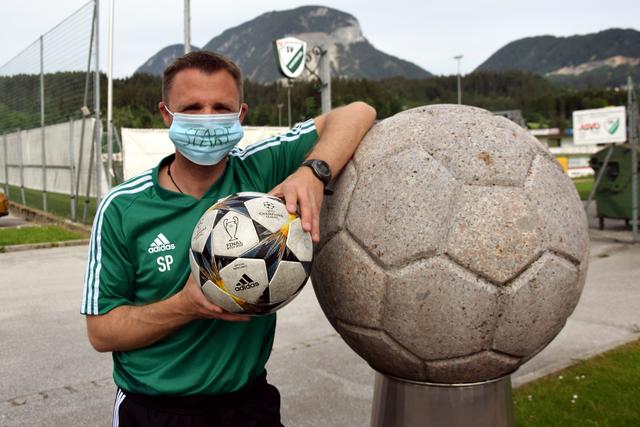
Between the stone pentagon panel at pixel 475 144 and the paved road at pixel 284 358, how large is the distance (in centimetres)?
228

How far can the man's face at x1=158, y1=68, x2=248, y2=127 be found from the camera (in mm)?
2041

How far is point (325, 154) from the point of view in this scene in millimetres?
2211

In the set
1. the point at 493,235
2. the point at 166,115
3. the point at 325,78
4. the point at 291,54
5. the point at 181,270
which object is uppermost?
the point at 291,54

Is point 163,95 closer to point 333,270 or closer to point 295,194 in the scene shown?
point 295,194

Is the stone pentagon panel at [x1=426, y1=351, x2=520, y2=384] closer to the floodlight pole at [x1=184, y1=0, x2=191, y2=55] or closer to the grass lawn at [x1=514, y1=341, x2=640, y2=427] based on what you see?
the grass lawn at [x1=514, y1=341, x2=640, y2=427]

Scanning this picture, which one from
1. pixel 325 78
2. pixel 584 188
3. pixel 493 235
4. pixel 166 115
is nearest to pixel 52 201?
pixel 325 78

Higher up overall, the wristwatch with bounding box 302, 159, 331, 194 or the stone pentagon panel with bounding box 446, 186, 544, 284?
the wristwatch with bounding box 302, 159, 331, 194

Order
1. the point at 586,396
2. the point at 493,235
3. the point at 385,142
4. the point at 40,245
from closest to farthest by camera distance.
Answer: the point at 493,235, the point at 385,142, the point at 586,396, the point at 40,245

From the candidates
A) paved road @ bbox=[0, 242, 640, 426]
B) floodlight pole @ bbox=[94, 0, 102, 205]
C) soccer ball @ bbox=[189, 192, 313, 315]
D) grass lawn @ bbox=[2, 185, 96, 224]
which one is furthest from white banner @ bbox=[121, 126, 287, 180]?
soccer ball @ bbox=[189, 192, 313, 315]

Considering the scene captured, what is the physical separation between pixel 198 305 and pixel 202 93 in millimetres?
740

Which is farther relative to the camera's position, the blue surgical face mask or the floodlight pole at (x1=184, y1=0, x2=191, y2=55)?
the floodlight pole at (x1=184, y1=0, x2=191, y2=55)

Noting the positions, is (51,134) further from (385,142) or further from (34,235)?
(385,142)

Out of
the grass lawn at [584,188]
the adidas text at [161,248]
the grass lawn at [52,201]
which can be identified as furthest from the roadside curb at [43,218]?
the grass lawn at [584,188]

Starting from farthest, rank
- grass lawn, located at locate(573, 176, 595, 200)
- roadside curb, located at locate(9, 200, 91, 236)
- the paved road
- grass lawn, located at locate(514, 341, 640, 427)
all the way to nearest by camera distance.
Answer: grass lawn, located at locate(573, 176, 595, 200)
roadside curb, located at locate(9, 200, 91, 236)
the paved road
grass lawn, located at locate(514, 341, 640, 427)
